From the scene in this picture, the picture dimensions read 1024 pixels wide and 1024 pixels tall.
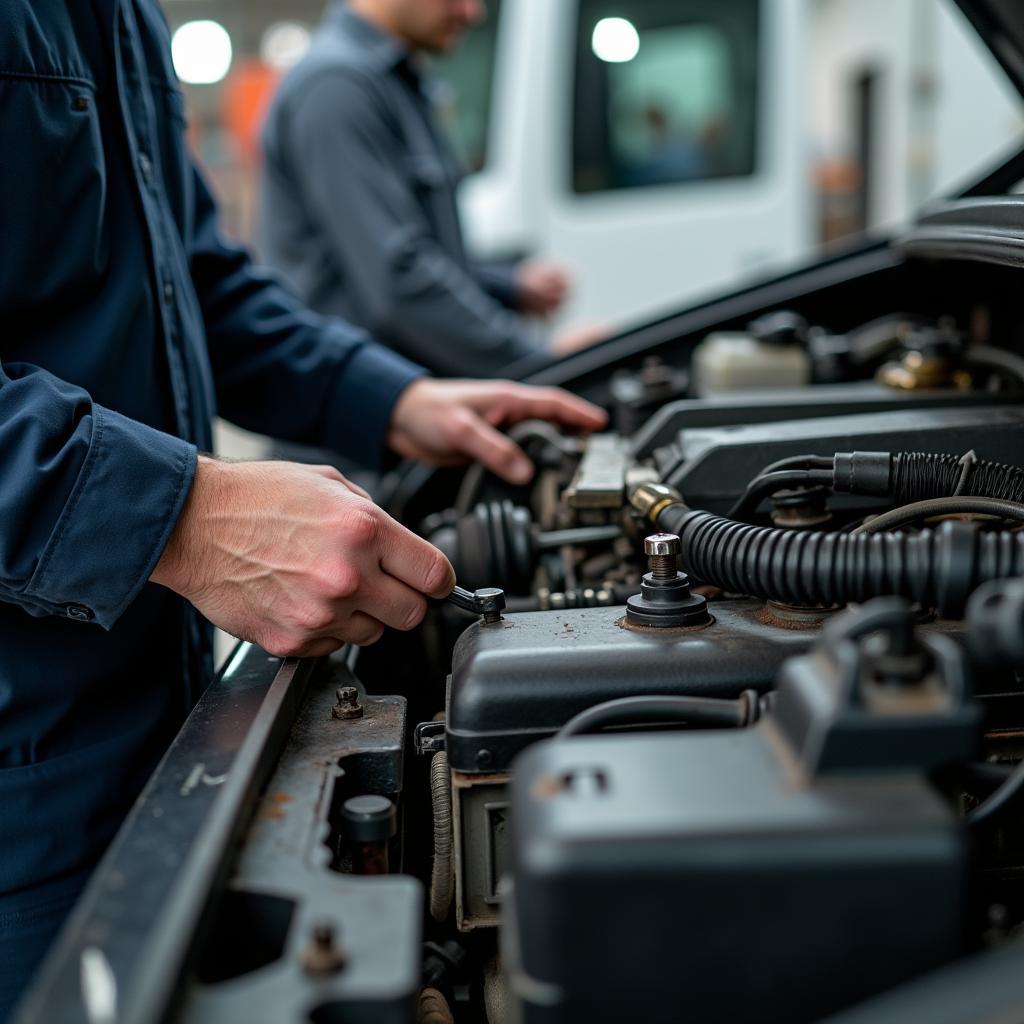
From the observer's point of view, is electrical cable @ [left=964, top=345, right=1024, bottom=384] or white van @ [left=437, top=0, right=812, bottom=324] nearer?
electrical cable @ [left=964, top=345, right=1024, bottom=384]

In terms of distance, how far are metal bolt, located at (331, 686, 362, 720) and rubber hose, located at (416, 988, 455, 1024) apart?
206mm

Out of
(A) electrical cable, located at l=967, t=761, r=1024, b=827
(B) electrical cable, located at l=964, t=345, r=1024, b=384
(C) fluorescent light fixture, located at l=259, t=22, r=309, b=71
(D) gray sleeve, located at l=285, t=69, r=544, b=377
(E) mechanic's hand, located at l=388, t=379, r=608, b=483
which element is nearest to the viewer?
(A) electrical cable, located at l=967, t=761, r=1024, b=827

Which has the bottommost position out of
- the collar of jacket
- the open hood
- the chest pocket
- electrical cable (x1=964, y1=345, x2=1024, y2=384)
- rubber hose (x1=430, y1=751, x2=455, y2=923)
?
rubber hose (x1=430, y1=751, x2=455, y2=923)

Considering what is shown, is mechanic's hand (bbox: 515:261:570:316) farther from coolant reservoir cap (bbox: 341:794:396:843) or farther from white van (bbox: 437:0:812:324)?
coolant reservoir cap (bbox: 341:794:396:843)

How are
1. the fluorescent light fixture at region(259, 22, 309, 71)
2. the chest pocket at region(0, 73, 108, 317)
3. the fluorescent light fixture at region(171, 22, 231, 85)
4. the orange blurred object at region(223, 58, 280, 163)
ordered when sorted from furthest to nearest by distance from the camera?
the fluorescent light fixture at region(171, 22, 231, 85), the fluorescent light fixture at region(259, 22, 309, 71), the orange blurred object at region(223, 58, 280, 163), the chest pocket at region(0, 73, 108, 317)

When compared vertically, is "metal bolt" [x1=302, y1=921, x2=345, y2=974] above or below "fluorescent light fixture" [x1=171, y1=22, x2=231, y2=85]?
below

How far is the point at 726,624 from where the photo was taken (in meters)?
0.89

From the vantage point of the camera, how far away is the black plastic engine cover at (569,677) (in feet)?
2.65

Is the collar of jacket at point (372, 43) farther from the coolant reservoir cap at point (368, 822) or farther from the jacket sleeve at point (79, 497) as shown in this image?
the coolant reservoir cap at point (368, 822)

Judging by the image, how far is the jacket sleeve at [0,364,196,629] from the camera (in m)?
0.88

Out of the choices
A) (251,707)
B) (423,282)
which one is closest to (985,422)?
(251,707)

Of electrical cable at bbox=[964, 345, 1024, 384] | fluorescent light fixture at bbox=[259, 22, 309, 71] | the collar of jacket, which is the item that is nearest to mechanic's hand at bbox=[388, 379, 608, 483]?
electrical cable at bbox=[964, 345, 1024, 384]

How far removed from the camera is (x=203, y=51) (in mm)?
12859

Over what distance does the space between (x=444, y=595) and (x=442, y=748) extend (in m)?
0.13
